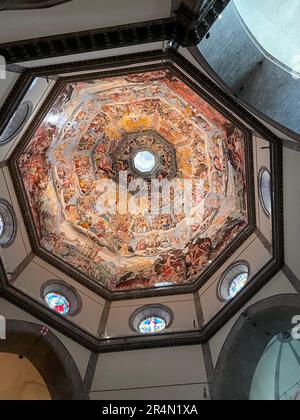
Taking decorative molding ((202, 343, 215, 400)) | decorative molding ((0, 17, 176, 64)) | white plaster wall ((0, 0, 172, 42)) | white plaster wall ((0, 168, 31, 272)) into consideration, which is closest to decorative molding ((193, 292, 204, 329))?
decorative molding ((202, 343, 215, 400))

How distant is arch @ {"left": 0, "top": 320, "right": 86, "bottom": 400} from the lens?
1409 centimetres

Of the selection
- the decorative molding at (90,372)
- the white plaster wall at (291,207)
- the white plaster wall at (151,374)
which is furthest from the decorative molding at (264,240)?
→ the decorative molding at (90,372)

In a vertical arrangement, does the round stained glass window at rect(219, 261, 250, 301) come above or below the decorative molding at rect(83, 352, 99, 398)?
above

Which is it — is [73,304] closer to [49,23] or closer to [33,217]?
[33,217]

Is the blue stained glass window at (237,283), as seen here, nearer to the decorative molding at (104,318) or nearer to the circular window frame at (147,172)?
the decorative molding at (104,318)

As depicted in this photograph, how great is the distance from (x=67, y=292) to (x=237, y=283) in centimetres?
582

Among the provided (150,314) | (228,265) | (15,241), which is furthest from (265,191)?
(15,241)

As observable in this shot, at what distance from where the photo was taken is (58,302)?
16.2m

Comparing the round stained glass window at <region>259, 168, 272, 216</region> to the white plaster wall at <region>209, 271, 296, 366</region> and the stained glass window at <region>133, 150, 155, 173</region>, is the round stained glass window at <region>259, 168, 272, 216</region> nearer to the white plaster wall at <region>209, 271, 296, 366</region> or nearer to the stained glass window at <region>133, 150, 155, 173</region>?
the white plaster wall at <region>209, 271, 296, 366</region>

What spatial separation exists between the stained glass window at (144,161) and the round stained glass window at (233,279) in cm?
602

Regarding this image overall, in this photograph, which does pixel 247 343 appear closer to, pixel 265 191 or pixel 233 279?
pixel 233 279

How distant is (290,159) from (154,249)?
781 cm

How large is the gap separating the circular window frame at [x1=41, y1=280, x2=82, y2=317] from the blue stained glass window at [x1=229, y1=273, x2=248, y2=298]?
5.13 m
